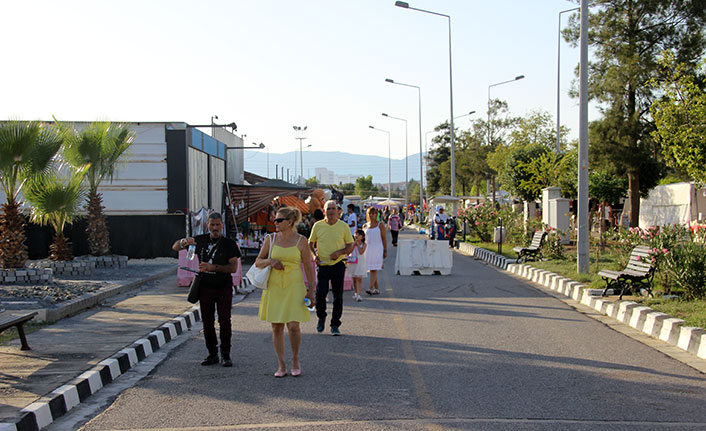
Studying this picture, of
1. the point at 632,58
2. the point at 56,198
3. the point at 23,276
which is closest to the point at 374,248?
the point at 23,276

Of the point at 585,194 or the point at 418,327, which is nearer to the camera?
the point at 418,327

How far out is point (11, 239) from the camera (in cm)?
1511

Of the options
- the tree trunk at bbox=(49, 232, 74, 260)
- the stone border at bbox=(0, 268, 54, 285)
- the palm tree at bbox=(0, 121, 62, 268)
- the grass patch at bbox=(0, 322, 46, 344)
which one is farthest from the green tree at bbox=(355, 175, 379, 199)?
the grass patch at bbox=(0, 322, 46, 344)

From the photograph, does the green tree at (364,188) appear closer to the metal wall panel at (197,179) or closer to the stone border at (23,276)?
the metal wall panel at (197,179)

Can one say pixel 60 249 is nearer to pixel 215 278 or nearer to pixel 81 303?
pixel 81 303

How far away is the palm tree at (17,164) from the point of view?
48.3 ft

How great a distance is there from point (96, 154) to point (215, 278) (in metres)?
12.3

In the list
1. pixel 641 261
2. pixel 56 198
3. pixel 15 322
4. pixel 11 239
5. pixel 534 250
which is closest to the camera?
pixel 15 322

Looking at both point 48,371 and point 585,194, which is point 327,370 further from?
point 585,194

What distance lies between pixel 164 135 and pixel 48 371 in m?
16.3

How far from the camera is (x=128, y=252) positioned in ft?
72.7

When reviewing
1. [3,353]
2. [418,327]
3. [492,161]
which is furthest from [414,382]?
[492,161]

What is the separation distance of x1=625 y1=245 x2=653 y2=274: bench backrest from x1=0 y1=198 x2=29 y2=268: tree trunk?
12.3m

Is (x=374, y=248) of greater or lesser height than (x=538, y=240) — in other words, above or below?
above
